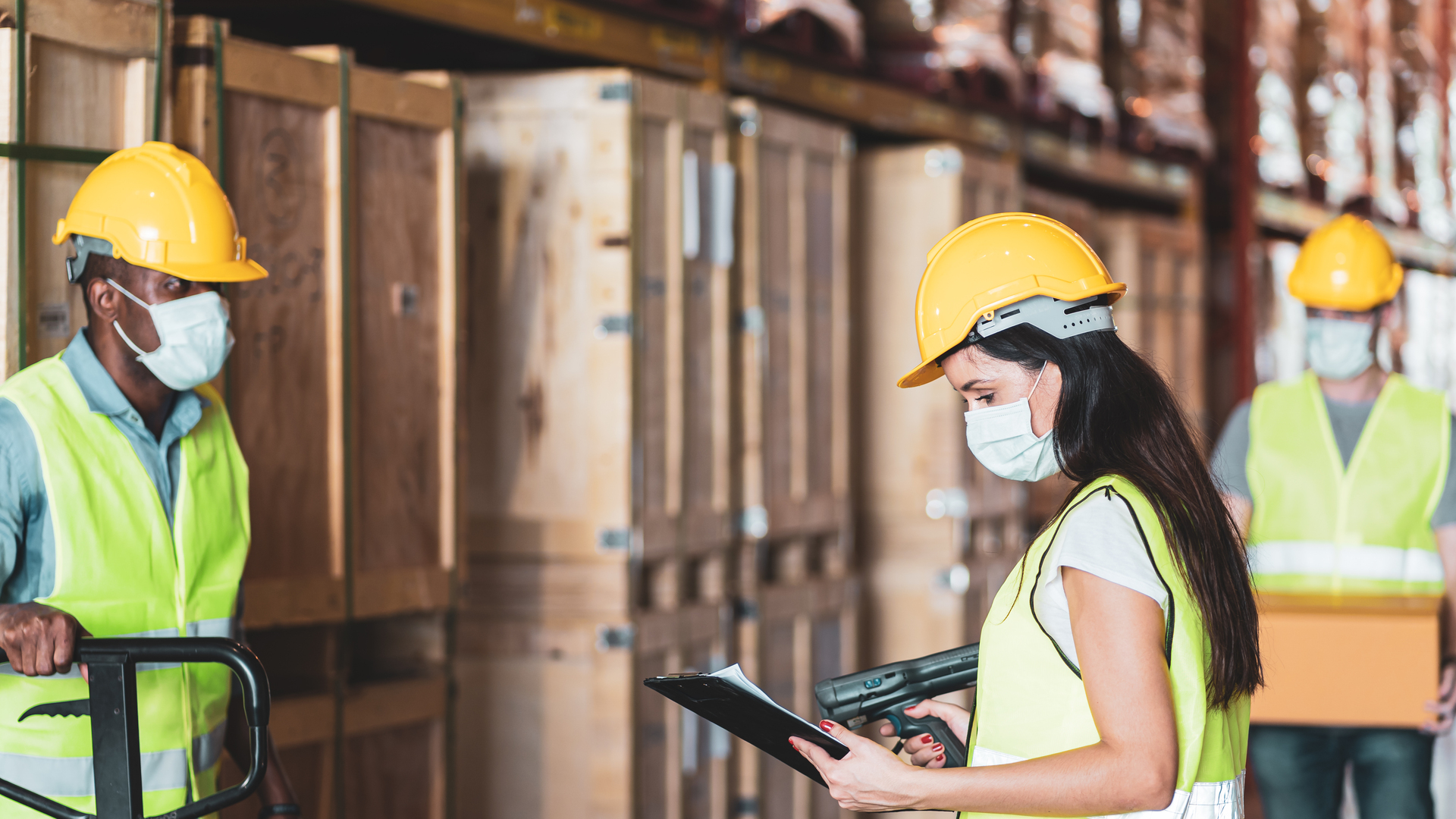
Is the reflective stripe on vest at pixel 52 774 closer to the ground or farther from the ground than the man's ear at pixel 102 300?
closer to the ground

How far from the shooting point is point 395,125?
389cm

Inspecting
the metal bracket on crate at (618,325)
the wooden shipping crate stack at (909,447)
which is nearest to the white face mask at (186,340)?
the metal bracket on crate at (618,325)

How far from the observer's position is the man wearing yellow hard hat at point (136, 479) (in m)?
2.46

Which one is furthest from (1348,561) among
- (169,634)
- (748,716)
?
(169,634)

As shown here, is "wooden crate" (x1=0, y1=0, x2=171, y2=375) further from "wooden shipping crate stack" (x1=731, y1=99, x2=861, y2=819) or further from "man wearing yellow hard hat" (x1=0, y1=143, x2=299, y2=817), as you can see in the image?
"wooden shipping crate stack" (x1=731, y1=99, x2=861, y2=819)

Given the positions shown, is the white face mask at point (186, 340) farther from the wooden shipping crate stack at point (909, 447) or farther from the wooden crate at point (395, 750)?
the wooden shipping crate stack at point (909, 447)

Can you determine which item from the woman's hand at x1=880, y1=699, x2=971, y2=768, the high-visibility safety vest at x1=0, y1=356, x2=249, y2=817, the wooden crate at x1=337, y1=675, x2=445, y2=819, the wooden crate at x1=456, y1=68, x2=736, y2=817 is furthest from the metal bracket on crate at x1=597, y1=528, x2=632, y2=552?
the woman's hand at x1=880, y1=699, x2=971, y2=768

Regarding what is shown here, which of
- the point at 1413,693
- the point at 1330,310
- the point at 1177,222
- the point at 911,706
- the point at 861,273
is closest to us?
the point at 911,706

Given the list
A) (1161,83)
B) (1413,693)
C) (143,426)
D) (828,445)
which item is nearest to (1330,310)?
(1413,693)

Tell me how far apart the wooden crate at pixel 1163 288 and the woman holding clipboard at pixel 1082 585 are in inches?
243

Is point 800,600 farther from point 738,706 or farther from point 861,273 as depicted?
point 738,706

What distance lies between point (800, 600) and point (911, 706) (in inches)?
120

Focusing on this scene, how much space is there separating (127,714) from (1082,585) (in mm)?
1438

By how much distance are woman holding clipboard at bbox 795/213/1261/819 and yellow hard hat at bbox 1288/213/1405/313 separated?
7.43 ft
